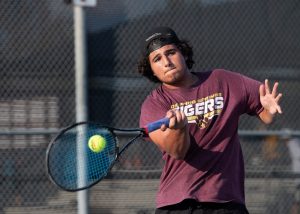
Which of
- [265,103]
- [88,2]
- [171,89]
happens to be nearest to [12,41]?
[88,2]

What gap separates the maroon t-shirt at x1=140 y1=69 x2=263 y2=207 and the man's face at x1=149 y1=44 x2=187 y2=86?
85mm

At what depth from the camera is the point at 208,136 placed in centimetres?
368

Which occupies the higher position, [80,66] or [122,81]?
[80,66]

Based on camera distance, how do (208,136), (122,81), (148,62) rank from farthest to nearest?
1. (122,81)
2. (148,62)
3. (208,136)

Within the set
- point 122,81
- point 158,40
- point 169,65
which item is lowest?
point 122,81

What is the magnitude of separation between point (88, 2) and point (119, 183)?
5.14 ft

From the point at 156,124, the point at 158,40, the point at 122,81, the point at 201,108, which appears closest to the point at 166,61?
the point at 158,40

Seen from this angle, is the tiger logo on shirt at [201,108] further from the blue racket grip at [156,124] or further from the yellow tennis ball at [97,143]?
the yellow tennis ball at [97,143]

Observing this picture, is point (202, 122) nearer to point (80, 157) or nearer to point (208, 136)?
point (208, 136)

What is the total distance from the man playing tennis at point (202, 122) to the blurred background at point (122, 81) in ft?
7.85


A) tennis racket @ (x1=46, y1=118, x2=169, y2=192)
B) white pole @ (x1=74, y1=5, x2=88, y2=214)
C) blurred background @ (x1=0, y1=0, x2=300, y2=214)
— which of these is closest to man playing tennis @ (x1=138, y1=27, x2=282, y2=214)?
tennis racket @ (x1=46, y1=118, x2=169, y2=192)

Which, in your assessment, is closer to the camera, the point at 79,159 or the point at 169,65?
the point at 169,65

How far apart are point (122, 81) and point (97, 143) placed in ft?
7.99

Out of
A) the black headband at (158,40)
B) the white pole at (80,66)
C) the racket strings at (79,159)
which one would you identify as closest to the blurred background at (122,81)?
the white pole at (80,66)
